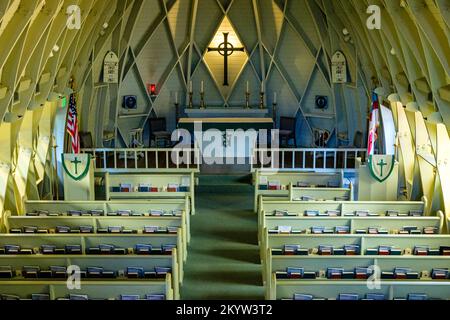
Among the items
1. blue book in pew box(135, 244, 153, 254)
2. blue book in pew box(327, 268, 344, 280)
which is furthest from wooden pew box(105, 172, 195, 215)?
blue book in pew box(327, 268, 344, 280)

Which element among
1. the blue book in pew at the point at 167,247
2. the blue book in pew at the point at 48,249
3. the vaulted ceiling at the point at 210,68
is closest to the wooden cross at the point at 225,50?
the vaulted ceiling at the point at 210,68

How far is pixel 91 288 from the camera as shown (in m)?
11.1

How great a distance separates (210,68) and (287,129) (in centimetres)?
361

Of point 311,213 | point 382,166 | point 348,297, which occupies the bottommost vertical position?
point 348,297

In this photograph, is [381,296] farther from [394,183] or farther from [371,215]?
[394,183]

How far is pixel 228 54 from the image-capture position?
25172 mm

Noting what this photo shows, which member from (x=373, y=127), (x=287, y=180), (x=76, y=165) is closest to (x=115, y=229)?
(x=76, y=165)

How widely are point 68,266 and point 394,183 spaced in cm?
826

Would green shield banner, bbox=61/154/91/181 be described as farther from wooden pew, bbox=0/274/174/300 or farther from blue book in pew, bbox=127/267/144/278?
wooden pew, bbox=0/274/174/300

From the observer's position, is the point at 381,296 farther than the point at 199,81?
No

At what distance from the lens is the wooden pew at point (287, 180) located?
18078 mm

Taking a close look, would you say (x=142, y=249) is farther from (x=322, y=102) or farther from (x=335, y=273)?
(x=322, y=102)

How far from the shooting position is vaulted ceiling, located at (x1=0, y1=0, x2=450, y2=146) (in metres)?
18.1
